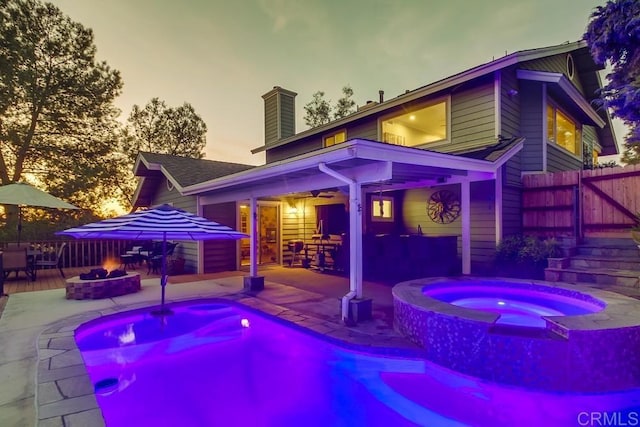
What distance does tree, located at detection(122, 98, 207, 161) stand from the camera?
21.4 meters

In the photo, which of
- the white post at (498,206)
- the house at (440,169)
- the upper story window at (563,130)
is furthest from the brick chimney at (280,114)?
the upper story window at (563,130)

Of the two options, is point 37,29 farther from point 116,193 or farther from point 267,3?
point 267,3

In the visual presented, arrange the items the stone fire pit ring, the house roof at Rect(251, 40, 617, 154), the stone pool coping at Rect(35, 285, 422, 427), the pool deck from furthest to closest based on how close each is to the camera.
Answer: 1. the house roof at Rect(251, 40, 617, 154)
2. the stone fire pit ring
3. the pool deck
4. the stone pool coping at Rect(35, 285, 422, 427)

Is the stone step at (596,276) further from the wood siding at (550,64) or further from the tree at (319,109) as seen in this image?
the tree at (319,109)

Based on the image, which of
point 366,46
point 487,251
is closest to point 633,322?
point 487,251

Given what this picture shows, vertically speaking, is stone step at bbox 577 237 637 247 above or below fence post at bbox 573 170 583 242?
below

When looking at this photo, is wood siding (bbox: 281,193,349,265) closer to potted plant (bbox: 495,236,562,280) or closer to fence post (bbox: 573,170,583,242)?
potted plant (bbox: 495,236,562,280)

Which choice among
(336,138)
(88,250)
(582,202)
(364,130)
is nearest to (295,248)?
(336,138)

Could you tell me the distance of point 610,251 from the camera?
675 centimetres

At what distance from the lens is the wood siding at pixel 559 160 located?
29.3 ft

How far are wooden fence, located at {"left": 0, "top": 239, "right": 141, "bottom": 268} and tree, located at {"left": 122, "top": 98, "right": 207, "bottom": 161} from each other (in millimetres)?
9463

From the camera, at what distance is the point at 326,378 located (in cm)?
385

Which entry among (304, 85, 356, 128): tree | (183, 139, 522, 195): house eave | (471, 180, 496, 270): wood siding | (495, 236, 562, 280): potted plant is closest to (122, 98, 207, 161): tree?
(304, 85, 356, 128): tree

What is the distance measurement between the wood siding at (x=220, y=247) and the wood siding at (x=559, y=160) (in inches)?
370
